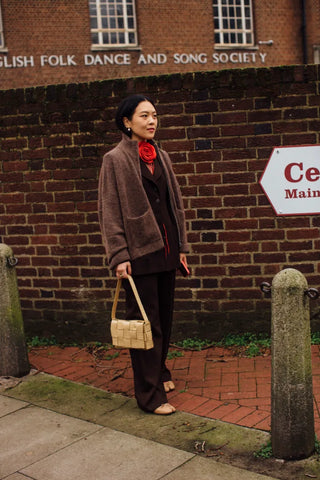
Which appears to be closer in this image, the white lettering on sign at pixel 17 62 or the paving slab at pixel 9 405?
the paving slab at pixel 9 405

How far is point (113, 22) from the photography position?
67.0ft

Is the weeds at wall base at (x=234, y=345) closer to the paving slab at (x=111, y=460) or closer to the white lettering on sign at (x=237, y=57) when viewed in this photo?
the paving slab at (x=111, y=460)

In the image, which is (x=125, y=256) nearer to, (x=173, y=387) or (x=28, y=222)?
(x=173, y=387)

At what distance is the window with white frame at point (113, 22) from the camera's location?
2025cm

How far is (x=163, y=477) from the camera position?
272 centimetres

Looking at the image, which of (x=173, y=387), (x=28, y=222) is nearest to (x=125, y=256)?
(x=173, y=387)

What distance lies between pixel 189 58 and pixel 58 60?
468 cm

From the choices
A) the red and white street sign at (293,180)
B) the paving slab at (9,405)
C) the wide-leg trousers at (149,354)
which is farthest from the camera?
the red and white street sign at (293,180)

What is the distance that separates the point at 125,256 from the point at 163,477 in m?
1.28

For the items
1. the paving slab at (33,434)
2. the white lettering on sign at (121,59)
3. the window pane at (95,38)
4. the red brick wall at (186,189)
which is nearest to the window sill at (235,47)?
the white lettering on sign at (121,59)

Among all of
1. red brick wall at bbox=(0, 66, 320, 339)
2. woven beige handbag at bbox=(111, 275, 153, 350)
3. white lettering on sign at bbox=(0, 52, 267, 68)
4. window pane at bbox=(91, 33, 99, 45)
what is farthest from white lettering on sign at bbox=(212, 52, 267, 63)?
woven beige handbag at bbox=(111, 275, 153, 350)

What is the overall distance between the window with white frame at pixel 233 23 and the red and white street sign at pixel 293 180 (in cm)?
1772

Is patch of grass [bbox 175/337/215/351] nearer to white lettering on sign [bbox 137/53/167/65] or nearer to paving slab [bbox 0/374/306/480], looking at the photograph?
paving slab [bbox 0/374/306/480]

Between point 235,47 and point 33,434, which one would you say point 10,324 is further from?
point 235,47
